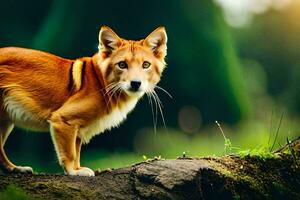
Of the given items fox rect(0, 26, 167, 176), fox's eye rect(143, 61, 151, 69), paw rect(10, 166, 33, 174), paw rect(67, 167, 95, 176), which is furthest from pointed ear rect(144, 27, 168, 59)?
paw rect(10, 166, 33, 174)

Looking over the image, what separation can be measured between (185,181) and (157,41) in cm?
202

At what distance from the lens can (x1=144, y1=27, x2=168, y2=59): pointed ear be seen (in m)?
7.05

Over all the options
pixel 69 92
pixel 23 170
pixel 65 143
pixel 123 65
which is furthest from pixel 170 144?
pixel 23 170

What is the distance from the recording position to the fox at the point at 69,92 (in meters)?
6.50

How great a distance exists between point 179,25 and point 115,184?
19.1 feet

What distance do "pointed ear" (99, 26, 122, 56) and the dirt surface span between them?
4.90ft

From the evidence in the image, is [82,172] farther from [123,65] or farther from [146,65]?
[146,65]

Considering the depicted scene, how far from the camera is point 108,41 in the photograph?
7008 millimetres

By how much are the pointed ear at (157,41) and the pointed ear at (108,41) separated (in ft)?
1.06

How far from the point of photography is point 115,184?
562 centimetres

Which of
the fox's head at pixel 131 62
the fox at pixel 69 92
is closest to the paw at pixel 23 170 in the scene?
the fox at pixel 69 92

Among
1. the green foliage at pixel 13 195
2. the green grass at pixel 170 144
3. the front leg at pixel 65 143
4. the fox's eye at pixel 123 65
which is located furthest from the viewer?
the green grass at pixel 170 144

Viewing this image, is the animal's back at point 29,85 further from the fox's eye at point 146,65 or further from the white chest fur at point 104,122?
the fox's eye at point 146,65

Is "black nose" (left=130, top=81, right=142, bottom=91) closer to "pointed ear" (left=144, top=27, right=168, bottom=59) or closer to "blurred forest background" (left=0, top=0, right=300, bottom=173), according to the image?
"pointed ear" (left=144, top=27, right=168, bottom=59)
